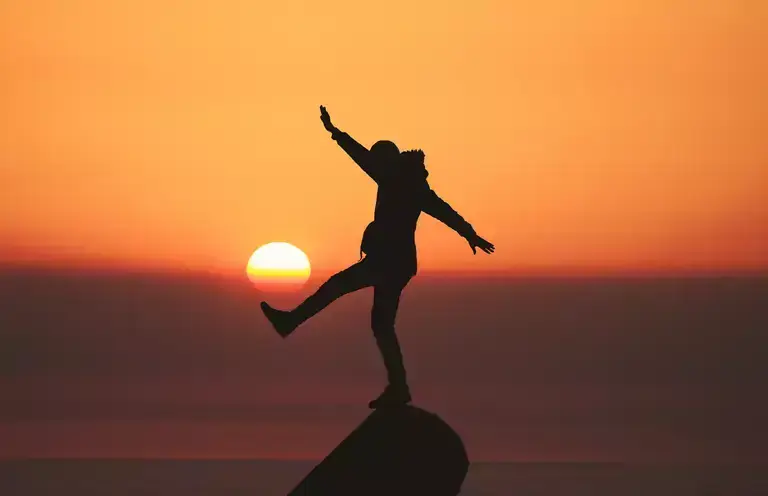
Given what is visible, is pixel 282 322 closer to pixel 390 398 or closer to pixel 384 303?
pixel 384 303

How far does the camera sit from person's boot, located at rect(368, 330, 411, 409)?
1983cm

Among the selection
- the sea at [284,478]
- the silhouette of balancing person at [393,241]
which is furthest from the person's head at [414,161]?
the sea at [284,478]

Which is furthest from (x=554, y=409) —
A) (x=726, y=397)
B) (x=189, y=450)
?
(x=189, y=450)

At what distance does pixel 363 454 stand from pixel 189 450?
3667 inches

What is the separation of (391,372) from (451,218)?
99.8 inches

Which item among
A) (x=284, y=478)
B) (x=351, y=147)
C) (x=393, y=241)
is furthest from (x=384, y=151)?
(x=284, y=478)

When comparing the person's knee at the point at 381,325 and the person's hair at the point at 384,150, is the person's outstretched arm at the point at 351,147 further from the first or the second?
the person's knee at the point at 381,325

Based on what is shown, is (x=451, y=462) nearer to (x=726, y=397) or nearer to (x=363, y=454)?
(x=363, y=454)

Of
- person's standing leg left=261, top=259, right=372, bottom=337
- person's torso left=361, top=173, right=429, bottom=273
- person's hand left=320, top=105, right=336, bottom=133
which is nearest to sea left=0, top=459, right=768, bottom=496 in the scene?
person's torso left=361, top=173, right=429, bottom=273

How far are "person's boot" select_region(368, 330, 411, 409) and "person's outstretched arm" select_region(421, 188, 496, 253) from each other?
1867 millimetres

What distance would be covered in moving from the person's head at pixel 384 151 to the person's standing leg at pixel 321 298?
163 centimetres

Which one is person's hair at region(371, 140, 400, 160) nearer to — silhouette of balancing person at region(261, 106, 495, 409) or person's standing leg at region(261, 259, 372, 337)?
silhouette of balancing person at region(261, 106, 495, 409)

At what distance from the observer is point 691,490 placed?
7756 cm

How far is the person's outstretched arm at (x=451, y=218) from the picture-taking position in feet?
65.6
